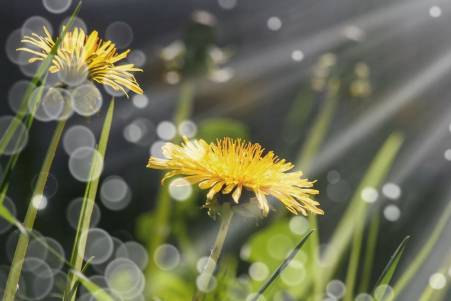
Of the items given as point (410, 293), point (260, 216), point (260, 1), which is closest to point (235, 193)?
point (260, 216)

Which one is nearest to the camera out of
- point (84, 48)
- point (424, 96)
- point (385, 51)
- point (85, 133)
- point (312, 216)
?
point (84, 48)

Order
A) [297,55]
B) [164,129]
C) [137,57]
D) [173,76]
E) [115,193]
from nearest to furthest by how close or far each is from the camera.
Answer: [173,76]
[115,193]
[164,129]
[137,57]
[297,55]

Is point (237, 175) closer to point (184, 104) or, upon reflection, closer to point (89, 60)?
point (89, 60)

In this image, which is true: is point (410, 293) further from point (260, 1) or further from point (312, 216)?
point (260, 1)

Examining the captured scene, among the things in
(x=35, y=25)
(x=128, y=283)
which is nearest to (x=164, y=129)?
(x=35, y=25)

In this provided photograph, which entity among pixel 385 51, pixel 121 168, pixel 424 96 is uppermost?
pixel 385 51

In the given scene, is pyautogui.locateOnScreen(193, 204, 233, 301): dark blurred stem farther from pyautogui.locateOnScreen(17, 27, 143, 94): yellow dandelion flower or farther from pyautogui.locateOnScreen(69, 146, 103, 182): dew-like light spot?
pyautogui.locateOnScreen(69, 146, 103, 182): dew-like light spot
